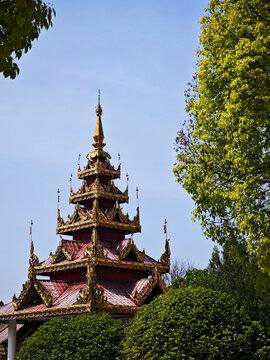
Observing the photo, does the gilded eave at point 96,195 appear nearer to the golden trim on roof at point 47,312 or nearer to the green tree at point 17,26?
the golden trim on roof at point 47,312

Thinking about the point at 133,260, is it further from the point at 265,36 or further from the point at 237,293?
the point at 265,36

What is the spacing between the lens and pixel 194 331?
13.3 m

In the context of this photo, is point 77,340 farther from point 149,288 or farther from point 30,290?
point 30,290

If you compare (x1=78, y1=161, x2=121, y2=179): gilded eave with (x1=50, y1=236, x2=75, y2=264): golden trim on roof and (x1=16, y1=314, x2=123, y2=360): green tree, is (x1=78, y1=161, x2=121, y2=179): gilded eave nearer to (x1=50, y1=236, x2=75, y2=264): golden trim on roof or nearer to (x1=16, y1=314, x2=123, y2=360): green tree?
(x1=50, y1=236, x2=75, y2=264): golden trim on roof

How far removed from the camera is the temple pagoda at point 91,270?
21062 mm

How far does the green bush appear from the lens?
13023 mm

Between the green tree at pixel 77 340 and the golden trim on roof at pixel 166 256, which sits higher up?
the golden trim on roof at pixel 166 256

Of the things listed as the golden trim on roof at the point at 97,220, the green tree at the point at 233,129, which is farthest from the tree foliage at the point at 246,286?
the golden trim on roof at the point at 97,220

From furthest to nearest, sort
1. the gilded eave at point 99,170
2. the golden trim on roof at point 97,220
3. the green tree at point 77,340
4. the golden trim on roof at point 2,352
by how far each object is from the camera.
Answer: the gilded eave at point 99,170 < the golden trim on roof at point 2,352 < the golden trim on roof at point 97,220 < the green tree at point 77,340

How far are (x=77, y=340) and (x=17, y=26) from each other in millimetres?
9962

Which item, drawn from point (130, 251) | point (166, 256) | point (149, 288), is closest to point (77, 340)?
point (149, 288)

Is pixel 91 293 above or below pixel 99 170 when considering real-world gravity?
below

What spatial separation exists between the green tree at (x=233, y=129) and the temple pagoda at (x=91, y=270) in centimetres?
601

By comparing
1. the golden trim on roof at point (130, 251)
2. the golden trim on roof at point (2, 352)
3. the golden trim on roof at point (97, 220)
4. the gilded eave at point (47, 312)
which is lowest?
the golden trim on roof at point (2, 352)
